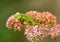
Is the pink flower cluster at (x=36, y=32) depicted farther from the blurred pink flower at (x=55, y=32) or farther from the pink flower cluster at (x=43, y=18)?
the pink flower cluster at (x=43, y=18)

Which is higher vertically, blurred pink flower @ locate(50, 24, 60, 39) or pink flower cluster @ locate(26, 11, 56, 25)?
pink flower cluster @ locate(26, 11, 56, 25)

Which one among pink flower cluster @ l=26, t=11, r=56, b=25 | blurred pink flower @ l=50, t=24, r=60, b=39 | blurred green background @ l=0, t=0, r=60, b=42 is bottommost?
blurred pink flower @ l=50, t=24, r=60, b=39

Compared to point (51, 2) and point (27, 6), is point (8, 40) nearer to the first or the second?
point (27, 6)

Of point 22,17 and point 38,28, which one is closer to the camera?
point 38,28

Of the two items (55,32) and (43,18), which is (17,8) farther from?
(55,32)

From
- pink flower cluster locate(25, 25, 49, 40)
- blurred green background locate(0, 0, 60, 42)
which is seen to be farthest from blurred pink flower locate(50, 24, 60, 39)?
blurred green background locate(0, 0, 60, 42)

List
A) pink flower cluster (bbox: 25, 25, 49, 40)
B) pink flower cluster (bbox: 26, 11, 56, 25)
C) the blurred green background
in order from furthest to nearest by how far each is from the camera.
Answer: the blurred green background → pink flower cluster (bbox: 26, 11, 56, 25) → pink flower cluster (bbox: 25, 25, 49, 40)

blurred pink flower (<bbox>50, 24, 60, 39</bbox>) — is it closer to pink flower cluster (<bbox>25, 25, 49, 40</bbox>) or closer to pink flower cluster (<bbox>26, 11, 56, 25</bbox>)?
pink flower cluster (<bbox>25, 25, 49, 40</bbox>)

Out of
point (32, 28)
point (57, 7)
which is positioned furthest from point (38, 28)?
point (57, 7)

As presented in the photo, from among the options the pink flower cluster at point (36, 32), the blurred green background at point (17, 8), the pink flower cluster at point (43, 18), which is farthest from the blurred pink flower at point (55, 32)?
the blurred green background at point (17, 8)
